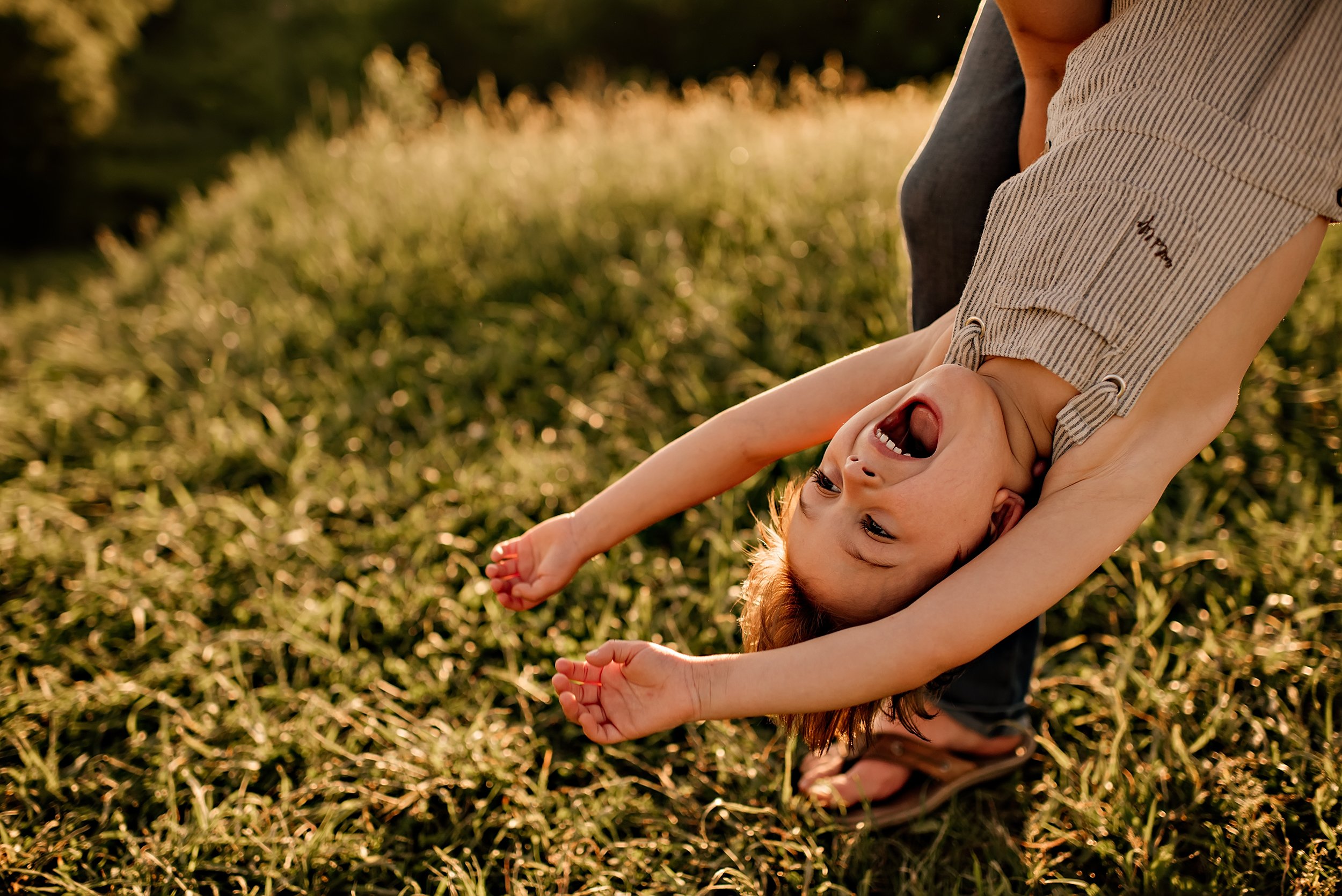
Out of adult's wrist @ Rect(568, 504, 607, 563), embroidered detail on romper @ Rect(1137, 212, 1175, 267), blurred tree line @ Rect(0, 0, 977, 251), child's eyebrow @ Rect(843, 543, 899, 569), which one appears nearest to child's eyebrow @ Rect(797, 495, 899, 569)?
child's eyebrow @ Rect(843, 543, 899, 569)

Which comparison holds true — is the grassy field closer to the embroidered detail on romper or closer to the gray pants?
the gray pants

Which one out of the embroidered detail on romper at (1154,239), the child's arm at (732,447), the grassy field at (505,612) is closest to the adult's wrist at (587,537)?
the child's arm at (732,447)

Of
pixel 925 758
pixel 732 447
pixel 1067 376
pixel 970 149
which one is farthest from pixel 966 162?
pixel 925 758

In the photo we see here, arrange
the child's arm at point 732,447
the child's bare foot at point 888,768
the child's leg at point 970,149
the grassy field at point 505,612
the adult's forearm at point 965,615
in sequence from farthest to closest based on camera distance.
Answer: the child's bare foot at point 888,768, the grassy field at point 505,612, the child's leg at point 970,149, the child's arm at point 732,447, the adult's forearm at point 965,615

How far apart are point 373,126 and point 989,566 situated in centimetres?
646

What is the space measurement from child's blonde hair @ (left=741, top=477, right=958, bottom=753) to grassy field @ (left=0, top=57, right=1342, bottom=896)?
495mm

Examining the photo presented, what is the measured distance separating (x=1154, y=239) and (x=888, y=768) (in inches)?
51.0

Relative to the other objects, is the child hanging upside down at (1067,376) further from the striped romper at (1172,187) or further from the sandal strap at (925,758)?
the sandal strap at (925,758)

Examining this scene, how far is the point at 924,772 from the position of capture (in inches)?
79.3

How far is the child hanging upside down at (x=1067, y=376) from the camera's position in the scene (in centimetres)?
123

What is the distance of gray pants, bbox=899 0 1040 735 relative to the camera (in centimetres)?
172

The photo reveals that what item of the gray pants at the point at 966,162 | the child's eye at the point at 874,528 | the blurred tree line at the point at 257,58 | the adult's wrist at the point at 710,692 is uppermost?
the blurred tree line at the point at 257,58

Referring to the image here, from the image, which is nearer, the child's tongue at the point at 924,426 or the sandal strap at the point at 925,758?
the child's tongue at the point at 924,426

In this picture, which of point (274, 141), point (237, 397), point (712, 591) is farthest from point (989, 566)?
point (274, 141)
